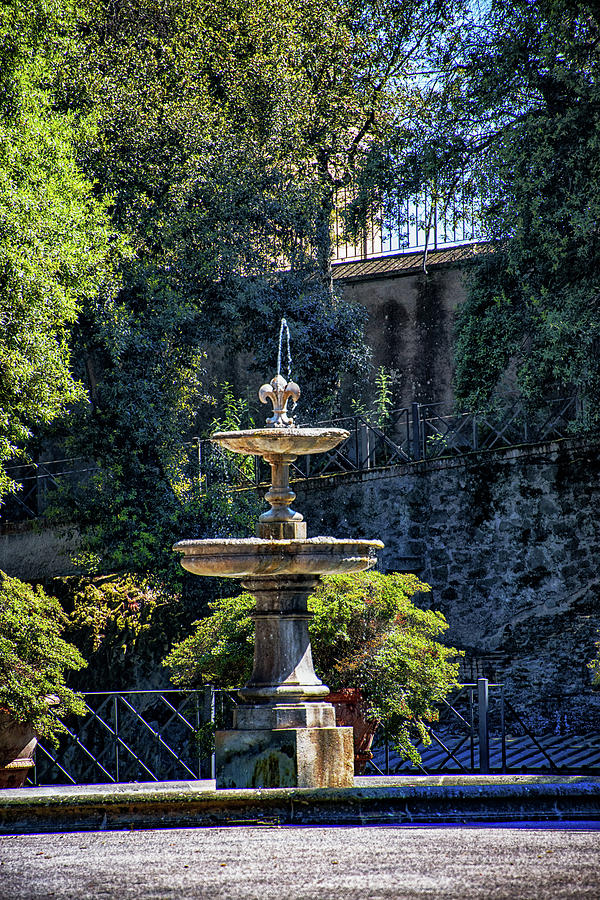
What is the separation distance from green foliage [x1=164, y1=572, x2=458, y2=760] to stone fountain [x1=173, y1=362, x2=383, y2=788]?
1.13 meters

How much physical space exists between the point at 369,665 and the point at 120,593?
270 inches

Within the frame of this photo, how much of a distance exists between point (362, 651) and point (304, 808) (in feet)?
10.9

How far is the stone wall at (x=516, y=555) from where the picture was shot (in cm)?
1445

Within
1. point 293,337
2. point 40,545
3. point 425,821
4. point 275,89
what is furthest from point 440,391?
point 425,821

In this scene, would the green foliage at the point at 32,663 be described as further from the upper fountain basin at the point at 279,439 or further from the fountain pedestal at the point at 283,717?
the upper fountain basin at the point at 279,439

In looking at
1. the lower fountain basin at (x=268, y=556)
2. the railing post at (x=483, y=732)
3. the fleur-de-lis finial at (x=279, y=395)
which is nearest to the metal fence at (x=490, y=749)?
the railing post at (x=483, y=732)

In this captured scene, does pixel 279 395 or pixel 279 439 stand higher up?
pixel 279 395

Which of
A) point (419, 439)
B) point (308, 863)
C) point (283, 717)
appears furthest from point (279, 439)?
point (419, 439)

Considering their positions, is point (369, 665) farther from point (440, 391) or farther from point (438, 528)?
point (440, 391)

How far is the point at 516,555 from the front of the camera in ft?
49.2

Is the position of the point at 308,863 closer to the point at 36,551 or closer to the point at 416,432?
the point at 416,432

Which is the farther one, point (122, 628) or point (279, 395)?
point (122, 628)

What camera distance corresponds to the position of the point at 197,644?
10078mm

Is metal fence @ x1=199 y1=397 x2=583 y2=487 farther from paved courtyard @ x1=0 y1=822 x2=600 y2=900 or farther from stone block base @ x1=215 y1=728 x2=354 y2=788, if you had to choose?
paved courtyard @ x1=0 y1=822 x2=600 y2=900
